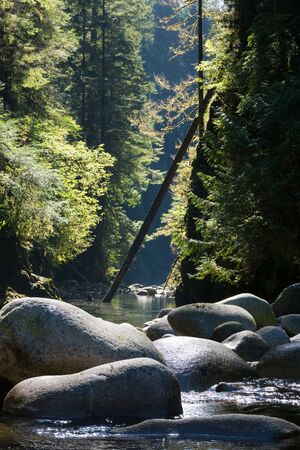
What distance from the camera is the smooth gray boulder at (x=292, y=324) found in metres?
11.7

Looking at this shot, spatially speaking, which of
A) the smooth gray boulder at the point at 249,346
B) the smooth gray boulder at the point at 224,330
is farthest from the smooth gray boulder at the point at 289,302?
the smooth gray boulder at the point at 249,346

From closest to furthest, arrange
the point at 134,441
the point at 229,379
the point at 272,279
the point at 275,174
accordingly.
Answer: the point at 134,441 → the point at 229,379 → the point at 275,174 → the point at 272,279

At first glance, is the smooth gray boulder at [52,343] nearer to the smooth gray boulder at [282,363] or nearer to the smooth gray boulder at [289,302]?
the smooth gray boulder at [282,363]

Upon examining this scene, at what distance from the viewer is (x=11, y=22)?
68.0 feet

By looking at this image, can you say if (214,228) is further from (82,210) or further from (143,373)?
(82,210)

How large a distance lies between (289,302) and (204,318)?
253cm

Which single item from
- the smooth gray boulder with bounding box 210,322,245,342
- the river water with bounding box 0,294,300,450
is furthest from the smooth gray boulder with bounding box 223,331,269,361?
the river water with bounding box 0,294,300,450

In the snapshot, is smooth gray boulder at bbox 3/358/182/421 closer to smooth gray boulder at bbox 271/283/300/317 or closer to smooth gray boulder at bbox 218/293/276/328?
smooth gray boulder at bbox 218/293/276/328

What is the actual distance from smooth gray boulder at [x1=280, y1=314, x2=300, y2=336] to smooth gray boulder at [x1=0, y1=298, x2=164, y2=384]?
162 inches

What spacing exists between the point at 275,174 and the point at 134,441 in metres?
7.56

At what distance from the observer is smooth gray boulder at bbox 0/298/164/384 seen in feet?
25.4

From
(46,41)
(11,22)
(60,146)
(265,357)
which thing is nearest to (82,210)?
(60,146)

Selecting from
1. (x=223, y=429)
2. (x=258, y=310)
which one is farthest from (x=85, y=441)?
(x=258, y=310)

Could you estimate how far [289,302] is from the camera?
1340 centimetres
